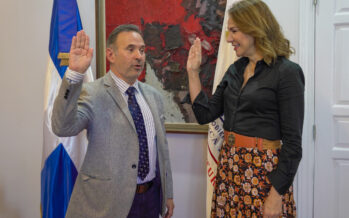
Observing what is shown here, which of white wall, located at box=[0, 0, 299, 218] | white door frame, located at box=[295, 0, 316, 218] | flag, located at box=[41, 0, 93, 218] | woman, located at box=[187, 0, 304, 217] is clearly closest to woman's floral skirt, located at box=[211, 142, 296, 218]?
woman, located at box=[187, 0, 304, 217]

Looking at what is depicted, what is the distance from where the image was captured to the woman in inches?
50.3

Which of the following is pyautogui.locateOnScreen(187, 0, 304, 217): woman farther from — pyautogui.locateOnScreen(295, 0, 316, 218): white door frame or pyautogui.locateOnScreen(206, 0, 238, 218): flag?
pyautogui.locateOnScreen(295, 0, 316, 218): white door frame

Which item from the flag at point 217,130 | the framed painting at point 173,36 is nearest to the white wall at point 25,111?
the framed painting at point 173,36

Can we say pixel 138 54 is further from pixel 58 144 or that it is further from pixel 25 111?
pixel 25 111

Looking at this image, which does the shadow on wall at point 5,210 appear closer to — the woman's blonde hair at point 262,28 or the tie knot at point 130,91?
the tie knot at point 130,91

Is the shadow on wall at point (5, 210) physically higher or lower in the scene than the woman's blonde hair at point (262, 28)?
lower

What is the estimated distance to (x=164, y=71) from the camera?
217cm

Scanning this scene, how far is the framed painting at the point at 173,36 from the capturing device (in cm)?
207

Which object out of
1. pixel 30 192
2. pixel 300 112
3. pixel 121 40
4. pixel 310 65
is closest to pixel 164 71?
pixel 121 40

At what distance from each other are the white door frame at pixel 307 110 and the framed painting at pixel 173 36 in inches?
21.3

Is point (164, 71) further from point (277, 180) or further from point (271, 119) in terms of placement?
point (277, 180)

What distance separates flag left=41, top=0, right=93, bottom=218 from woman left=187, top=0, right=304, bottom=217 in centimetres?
100

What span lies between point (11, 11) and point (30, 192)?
60.7 inches

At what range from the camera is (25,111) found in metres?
2.53
